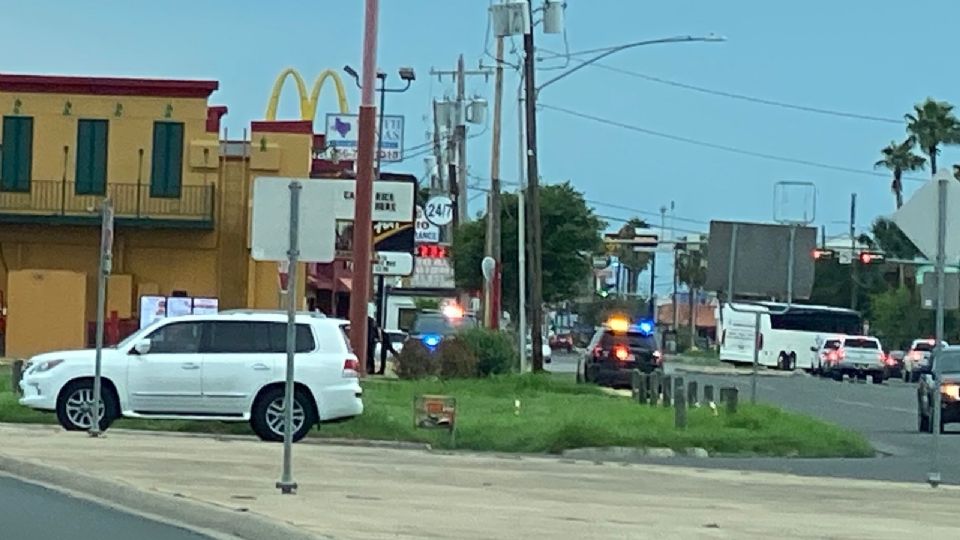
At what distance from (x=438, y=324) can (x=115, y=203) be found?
9.18 m

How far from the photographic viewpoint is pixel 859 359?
7531 cm

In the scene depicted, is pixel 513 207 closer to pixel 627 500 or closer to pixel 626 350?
pixel 626 350

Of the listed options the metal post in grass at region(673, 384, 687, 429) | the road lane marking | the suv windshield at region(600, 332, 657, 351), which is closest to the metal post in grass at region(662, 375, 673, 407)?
the metal post in grass at region(673, 384, 687, 429)

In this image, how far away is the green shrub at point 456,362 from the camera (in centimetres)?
4175

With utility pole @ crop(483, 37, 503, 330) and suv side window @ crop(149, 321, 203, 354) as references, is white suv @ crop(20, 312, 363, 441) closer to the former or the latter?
suv side window @ crop(149, 321, 203, 354)

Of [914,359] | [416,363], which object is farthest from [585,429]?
[914,359]

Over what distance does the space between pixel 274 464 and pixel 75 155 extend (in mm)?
31252

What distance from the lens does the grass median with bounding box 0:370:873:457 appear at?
26.7m

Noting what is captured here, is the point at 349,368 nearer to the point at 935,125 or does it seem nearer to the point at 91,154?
the point at 91,154

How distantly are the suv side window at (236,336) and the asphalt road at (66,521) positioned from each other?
7753 mm

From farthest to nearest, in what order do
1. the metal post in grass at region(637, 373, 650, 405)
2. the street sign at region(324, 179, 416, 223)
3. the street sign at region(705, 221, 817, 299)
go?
the street sign at region(324, 179, 416, 223), the metal post in grass at region(637, 373, 650, 405), the street sign at region(705, 221, 817, 299)

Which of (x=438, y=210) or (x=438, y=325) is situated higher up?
(x=438, y=210)

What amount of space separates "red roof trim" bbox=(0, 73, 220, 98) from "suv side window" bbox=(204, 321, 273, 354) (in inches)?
1004

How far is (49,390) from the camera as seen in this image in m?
25.6
